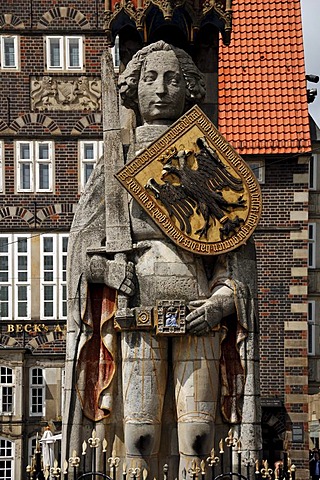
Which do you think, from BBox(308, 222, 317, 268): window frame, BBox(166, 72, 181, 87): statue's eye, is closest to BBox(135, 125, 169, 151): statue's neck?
BBox(166, 72, 181, 87): statue's eye

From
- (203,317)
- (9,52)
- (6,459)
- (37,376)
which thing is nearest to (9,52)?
(9,52)

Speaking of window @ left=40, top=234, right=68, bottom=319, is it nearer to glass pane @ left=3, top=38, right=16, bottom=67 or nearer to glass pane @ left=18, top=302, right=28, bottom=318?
glass pane @ left=18, top=302, right=28, bottom=318

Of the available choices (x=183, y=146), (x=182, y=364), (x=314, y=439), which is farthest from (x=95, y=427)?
(x=314, y=439)

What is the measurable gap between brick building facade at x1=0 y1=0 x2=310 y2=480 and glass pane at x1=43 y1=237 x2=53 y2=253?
0.06 feet

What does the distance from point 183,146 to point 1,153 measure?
2059 cm

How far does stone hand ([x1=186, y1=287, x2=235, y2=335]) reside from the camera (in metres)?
13.0

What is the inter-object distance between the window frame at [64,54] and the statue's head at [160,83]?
20407mm

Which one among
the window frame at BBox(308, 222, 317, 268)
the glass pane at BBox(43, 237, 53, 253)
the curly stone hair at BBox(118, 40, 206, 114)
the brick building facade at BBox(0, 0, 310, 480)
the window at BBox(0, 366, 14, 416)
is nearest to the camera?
the curly stone hair at BBox(118, 40, 206, 114)

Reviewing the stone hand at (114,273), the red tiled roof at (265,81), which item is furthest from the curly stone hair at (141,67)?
the red tiled roof at (265,81)

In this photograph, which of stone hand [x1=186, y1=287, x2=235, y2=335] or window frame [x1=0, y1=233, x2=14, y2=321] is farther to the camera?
window frame [x1=0, y1=233, x2=14, y2=321]

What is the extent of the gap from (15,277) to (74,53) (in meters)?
4.53

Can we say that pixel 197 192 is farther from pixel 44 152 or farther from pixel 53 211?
pixel 44 152

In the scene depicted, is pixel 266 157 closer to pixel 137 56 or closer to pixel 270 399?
pixel 270 399

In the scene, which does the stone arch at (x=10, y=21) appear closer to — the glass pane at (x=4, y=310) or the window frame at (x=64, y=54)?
the window frame at (x=64, y=54)
